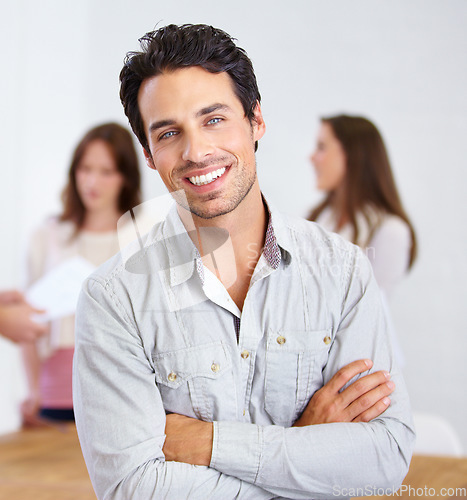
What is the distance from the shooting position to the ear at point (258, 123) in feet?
2.93

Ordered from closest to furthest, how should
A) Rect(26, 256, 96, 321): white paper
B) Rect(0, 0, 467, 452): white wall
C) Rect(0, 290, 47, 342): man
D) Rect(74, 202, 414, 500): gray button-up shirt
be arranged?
Rect(74, 202, 414, 500): gray button-up shirt < Rect(26, 256, 96, 321): white paper < Rect(0, 290, 47, 342): man < Rect(0, 0, 467, 452): white wall

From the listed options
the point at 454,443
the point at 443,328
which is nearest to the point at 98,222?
the point at 454,443

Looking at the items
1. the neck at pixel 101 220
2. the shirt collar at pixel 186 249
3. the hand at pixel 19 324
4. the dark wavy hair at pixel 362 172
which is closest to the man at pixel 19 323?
the hand at pixel 19 324

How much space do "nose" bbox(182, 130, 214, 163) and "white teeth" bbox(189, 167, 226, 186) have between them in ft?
0.08

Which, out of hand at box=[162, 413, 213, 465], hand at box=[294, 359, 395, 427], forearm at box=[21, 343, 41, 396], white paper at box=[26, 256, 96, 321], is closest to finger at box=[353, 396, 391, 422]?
hand at box=[294, 359, 395, 427]

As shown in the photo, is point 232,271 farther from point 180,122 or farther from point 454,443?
point 454,443

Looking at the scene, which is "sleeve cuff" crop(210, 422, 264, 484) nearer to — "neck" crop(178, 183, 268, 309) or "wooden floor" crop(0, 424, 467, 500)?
"neck" crop(178, 183, 268, 309)

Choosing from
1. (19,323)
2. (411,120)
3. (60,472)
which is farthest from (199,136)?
(411,120)

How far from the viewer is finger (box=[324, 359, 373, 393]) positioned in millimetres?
865

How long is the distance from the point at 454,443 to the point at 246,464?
3.18 ft

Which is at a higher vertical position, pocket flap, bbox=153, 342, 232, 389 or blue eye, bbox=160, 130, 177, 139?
blue eye, bbox=160, 130, 177, 139

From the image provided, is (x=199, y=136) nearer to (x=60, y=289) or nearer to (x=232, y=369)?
(x=232, y=369)

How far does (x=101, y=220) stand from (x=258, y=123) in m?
0.80

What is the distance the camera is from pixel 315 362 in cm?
89
